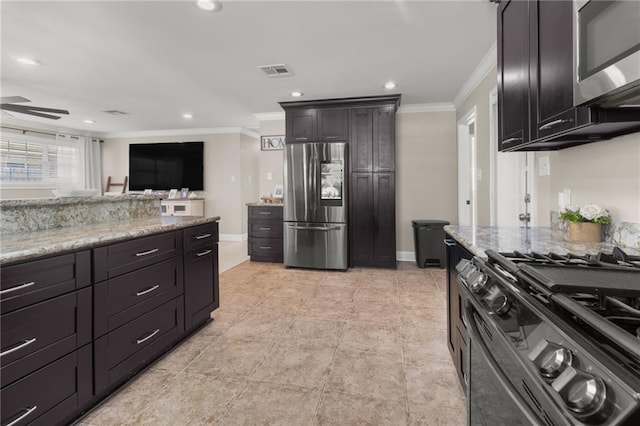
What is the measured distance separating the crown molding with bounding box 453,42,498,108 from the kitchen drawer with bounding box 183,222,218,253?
9.10 feet

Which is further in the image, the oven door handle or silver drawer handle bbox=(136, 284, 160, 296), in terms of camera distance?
silver drawer handle bbox=(136, 284, 160, 296)

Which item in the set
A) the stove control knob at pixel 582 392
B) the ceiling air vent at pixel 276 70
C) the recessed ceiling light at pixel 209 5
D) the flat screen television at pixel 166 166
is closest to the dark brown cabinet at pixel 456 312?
the stove control knob at pixel 582 392

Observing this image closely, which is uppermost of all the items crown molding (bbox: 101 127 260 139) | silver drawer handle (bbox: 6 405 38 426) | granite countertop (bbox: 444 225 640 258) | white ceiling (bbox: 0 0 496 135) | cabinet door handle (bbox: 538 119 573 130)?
crown molding (bbox: 101 127 260 139)

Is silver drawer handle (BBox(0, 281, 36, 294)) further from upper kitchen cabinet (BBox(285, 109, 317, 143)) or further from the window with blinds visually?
the window with blinds

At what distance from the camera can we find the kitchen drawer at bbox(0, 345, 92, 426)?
1.26 meters

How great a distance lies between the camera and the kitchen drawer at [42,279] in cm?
124

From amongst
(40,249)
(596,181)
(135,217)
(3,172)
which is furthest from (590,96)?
(3,172)

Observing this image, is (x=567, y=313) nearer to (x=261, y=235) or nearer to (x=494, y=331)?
(x=494, y=331)

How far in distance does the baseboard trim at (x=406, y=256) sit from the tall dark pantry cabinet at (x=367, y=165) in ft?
1.95

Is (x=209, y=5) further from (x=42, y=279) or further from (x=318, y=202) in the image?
(x=318, y=202)

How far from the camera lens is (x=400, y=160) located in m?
5.12

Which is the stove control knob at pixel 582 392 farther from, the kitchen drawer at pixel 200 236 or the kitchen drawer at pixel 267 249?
the kitchen drawer at pixel 267 249

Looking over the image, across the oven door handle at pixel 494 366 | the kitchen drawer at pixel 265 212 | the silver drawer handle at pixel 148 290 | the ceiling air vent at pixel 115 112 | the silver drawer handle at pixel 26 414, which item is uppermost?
the ceiling air vent at pixel 115 112

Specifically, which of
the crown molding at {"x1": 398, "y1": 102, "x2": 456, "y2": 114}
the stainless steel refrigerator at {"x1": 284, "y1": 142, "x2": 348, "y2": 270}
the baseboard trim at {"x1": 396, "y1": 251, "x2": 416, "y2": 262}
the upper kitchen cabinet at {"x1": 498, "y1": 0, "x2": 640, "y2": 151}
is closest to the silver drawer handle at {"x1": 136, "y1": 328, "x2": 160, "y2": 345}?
the upper kitchen cabinet at {"x1": 498, "y1": 0, "x2": 640, "y2": 151}
